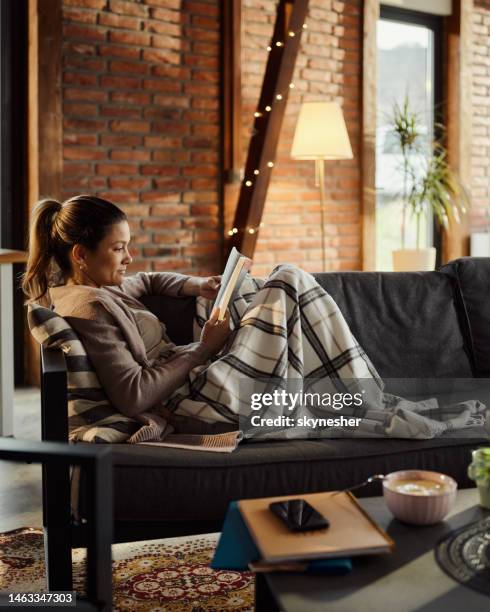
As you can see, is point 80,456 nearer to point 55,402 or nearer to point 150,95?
point 55,402

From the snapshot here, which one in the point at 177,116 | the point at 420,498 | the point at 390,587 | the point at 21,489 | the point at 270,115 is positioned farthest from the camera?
the point at 177,116

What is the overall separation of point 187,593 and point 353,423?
639 mm

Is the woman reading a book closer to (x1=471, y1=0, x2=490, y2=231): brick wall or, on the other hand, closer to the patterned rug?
the patterned rug

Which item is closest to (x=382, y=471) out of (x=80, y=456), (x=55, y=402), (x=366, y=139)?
(x=55, y=402)

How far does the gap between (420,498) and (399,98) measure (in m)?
5.29

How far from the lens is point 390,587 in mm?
1378

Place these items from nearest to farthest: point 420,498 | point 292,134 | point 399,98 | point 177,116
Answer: point 420,498 < point 177,116 < point 292,134 < point 399,98

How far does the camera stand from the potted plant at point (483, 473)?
1.70 m

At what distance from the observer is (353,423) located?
2408 millimetres

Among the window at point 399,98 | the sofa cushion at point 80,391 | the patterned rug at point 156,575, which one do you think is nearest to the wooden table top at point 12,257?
the patterned rug at point 156,575

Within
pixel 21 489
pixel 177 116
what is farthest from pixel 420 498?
pixel 177 116

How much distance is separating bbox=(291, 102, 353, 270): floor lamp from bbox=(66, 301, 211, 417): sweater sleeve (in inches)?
122

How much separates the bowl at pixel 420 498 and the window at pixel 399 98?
188 inches

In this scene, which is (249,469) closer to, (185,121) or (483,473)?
(483,473)
